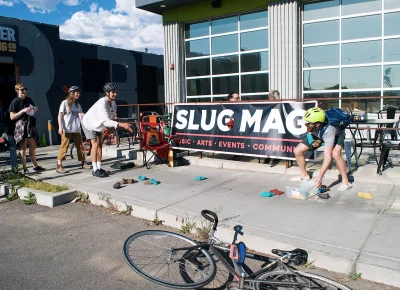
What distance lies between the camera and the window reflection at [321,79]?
11141mm

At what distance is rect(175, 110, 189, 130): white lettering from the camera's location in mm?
A: 8797

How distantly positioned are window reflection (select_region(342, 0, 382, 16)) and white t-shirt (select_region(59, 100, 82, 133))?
8141mm

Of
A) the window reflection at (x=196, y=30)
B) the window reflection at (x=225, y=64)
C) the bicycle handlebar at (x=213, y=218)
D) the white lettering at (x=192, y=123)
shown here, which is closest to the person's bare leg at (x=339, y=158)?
the bicycle handlebar at (x=213, y=218)

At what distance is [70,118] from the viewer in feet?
27.1

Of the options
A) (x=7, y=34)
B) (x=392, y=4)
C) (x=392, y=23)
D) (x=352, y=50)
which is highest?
(x=7, y=34)

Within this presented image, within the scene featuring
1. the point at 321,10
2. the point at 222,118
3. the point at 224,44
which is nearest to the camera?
the point at 222,118

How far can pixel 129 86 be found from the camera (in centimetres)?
2000

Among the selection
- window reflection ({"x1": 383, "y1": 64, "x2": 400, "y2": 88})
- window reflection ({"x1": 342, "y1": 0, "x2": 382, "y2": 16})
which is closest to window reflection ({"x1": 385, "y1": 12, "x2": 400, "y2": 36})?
window reflection ({"x1": 342, "y1": 0, "x2": 382, "y2": 16})

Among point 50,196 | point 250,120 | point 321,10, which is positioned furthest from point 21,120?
point 321,10

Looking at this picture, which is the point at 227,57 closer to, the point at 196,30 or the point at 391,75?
the point at 196,30

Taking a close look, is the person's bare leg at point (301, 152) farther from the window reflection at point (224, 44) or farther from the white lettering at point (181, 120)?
the window reflection at point (224, 44)

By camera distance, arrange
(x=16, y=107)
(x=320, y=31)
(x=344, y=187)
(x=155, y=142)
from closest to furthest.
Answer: (x=344, y=187)
(x=16, y=107)
(x=155, y=142)
(x=320, y=31)

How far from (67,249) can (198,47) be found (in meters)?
10.9

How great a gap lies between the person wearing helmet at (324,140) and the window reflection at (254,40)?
6789 millimetres
